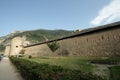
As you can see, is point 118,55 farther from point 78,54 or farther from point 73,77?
point 73,77

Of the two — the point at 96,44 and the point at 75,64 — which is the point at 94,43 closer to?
the point at 96,44

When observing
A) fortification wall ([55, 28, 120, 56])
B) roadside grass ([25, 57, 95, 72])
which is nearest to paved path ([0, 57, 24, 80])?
roadside grass ([25, 57, 95, 72])

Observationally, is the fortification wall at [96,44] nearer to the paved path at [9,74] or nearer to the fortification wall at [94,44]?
the fortification wall at [94,44]

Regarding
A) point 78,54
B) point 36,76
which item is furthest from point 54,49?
point 36,76

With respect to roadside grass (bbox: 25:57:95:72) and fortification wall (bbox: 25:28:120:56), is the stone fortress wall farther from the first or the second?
roadside grass (bbox: 25:57:95:72)

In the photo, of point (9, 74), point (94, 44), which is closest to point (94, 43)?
point (94, 44)

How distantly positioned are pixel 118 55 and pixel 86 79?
17910 mm

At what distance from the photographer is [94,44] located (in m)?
25.1

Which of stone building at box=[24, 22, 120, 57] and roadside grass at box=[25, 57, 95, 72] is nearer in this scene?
roadside grass at box=[25, 57, 95, 72]

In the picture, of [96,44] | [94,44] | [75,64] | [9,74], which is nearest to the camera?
[9,74]

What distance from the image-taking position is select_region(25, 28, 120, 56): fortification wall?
858 inches

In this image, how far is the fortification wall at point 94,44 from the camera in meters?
21.8

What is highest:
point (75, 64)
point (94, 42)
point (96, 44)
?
point (94, 42)

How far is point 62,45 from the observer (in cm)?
3459
